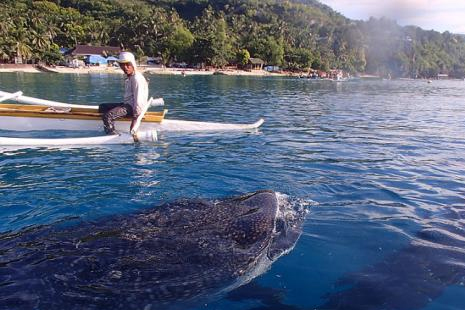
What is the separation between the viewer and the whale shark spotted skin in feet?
14.7

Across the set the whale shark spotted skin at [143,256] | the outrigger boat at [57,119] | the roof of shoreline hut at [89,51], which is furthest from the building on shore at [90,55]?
the whale shark spotted skin at [143,256]

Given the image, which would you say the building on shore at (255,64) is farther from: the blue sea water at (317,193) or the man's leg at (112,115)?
the man's leg at (112,115)

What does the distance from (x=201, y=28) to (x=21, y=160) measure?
5533 inches

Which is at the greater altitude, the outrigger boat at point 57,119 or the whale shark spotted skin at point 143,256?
the outrigger boat at point 57,119

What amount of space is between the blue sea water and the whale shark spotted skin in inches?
13.1

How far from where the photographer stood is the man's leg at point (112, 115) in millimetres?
13773

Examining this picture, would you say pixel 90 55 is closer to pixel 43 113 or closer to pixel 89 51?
pixel 89 51

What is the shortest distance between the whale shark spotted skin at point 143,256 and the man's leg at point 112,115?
7.69 m

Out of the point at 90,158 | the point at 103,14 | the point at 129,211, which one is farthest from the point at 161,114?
the point at 103,14

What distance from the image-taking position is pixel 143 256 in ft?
17.0

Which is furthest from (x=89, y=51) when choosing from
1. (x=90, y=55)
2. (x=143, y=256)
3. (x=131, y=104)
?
(x=143, y=256)

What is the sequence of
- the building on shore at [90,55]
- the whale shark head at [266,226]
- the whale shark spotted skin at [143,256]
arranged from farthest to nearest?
the building on shore at [90,55] < the whale shark head at [266,226] < the whale shark spotted skin at [143,256]

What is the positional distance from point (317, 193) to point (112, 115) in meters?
8.06

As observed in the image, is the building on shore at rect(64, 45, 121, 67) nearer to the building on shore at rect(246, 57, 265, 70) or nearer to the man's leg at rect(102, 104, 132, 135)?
the building on shore at rect(246, 57, 265, 70)
